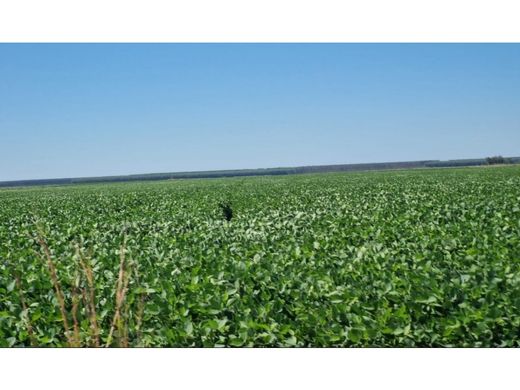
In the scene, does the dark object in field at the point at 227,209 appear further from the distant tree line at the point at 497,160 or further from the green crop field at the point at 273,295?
the distant tree line at the point at 497,160

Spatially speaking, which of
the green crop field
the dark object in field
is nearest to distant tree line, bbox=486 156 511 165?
the dark object in field

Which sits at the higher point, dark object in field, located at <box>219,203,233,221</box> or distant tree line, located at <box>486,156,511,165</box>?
distant tree line, located at <box>486,156,511,165</box>

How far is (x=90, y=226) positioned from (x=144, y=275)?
22.9 feet

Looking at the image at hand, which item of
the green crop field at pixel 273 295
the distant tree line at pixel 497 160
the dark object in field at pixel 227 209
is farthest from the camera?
the distant tree line at pixel 497 160

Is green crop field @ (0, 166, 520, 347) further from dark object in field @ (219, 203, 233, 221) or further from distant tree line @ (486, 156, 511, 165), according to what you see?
distant tree line @ (486, 156, 511, 165)

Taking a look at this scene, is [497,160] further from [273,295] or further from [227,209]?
[273,295]

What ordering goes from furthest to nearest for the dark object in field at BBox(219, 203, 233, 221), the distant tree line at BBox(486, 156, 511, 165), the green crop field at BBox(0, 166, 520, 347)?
the distant tree line at BBox(486, 156, 511, 165) → the dark object in field at BBox(219, 203, 233, 221) → the green crop field at BBox(0, 166, 520, 347)

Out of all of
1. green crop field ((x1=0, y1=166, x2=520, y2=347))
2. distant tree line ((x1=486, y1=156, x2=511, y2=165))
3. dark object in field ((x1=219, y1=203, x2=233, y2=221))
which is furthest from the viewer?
distant tree line ((x1=486, y1=156, x2=511, y2=165))

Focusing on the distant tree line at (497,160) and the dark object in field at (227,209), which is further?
the distant tree line at (497,160)

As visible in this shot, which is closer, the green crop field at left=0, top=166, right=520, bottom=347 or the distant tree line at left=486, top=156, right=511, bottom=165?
the green crop field at left=0, top=166, right=520, bottom=347

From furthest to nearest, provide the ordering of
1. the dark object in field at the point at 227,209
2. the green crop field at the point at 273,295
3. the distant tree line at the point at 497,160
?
1. the distant tree line at the point at 497,160
2. the dark object in field at the point at 227,209
3. the green crop field at the point at 273,295

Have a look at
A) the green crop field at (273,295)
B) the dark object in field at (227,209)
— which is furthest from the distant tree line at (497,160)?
Result: the green crop field at (273,295)
